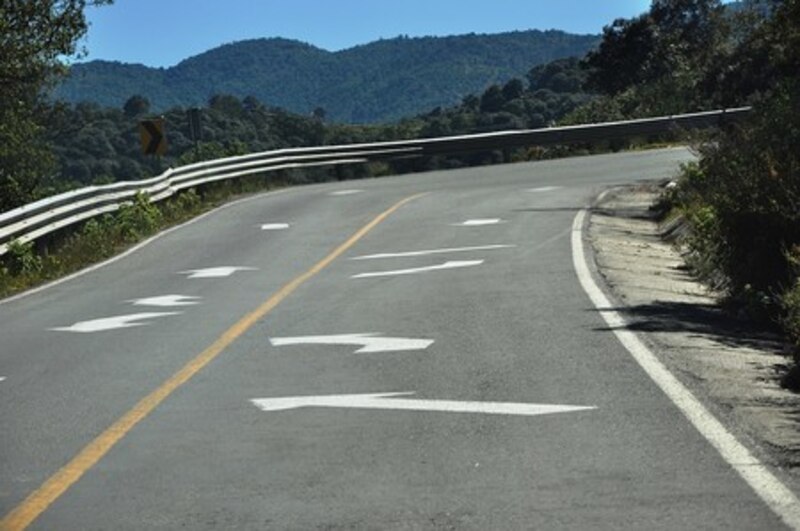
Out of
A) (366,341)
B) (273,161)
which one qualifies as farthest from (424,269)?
(273,161)

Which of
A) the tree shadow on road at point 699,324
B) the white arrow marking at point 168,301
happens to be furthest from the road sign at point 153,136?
the tree shadow on road at point 699,324

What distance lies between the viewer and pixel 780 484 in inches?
290

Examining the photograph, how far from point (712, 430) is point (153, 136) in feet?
89.0

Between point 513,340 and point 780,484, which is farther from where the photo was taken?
point 513,340

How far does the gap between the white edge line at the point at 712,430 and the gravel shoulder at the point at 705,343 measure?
9 centimetres

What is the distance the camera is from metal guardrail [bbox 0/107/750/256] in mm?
24266

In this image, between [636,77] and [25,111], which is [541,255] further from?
[636,77]

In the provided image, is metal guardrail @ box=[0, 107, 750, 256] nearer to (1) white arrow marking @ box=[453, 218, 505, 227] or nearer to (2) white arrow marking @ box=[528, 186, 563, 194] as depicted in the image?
(2) white arrow marking @ box=[528, 186, 563, 194]

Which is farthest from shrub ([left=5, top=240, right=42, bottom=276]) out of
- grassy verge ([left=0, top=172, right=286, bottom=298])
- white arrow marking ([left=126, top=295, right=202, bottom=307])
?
white arrow marking ([left=126, top=295, right=202, bottom=307])

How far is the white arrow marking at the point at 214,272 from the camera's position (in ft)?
66.2

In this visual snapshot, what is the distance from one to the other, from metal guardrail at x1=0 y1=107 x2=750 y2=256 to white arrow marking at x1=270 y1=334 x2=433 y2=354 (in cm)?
994

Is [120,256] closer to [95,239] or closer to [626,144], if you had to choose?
[95,239]

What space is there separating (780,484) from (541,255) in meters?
12.7

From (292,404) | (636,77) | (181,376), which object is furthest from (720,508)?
(636,77)
